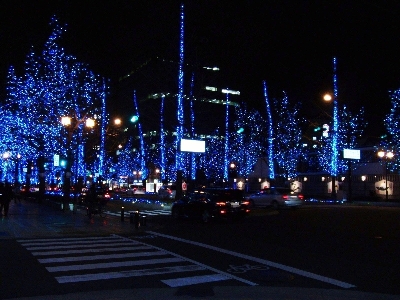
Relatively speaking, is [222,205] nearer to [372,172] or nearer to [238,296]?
[238,296]

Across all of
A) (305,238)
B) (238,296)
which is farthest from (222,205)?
(238,296)

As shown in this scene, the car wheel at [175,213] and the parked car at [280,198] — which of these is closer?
the car wheel at [175,213]

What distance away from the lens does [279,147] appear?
67438mm

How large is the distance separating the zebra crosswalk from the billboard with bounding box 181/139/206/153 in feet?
62.8

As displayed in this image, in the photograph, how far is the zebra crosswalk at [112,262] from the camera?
1116 cm

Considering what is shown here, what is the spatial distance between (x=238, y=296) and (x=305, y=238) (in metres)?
10.5

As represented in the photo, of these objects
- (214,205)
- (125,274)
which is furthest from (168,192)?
(125,274)

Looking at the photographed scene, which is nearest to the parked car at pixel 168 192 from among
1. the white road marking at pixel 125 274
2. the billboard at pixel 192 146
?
the billboard at pixel 192 146

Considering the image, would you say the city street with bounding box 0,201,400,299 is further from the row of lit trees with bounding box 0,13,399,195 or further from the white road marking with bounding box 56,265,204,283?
the row of lit trees with bounding box 0,13,399,195

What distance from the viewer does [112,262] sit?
13.1 metres

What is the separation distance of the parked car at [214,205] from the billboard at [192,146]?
929 cm

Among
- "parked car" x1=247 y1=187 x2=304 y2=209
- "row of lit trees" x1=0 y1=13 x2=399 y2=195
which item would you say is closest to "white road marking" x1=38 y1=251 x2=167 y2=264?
"row of lit trees" x1=0 y1=13 x2=399 y2=195

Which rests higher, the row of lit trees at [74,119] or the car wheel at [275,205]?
the row of lit trees at [74,119]

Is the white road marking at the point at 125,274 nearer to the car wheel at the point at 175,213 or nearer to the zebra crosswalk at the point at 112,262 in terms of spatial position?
the zebra crosswalk at the point at 112,262
